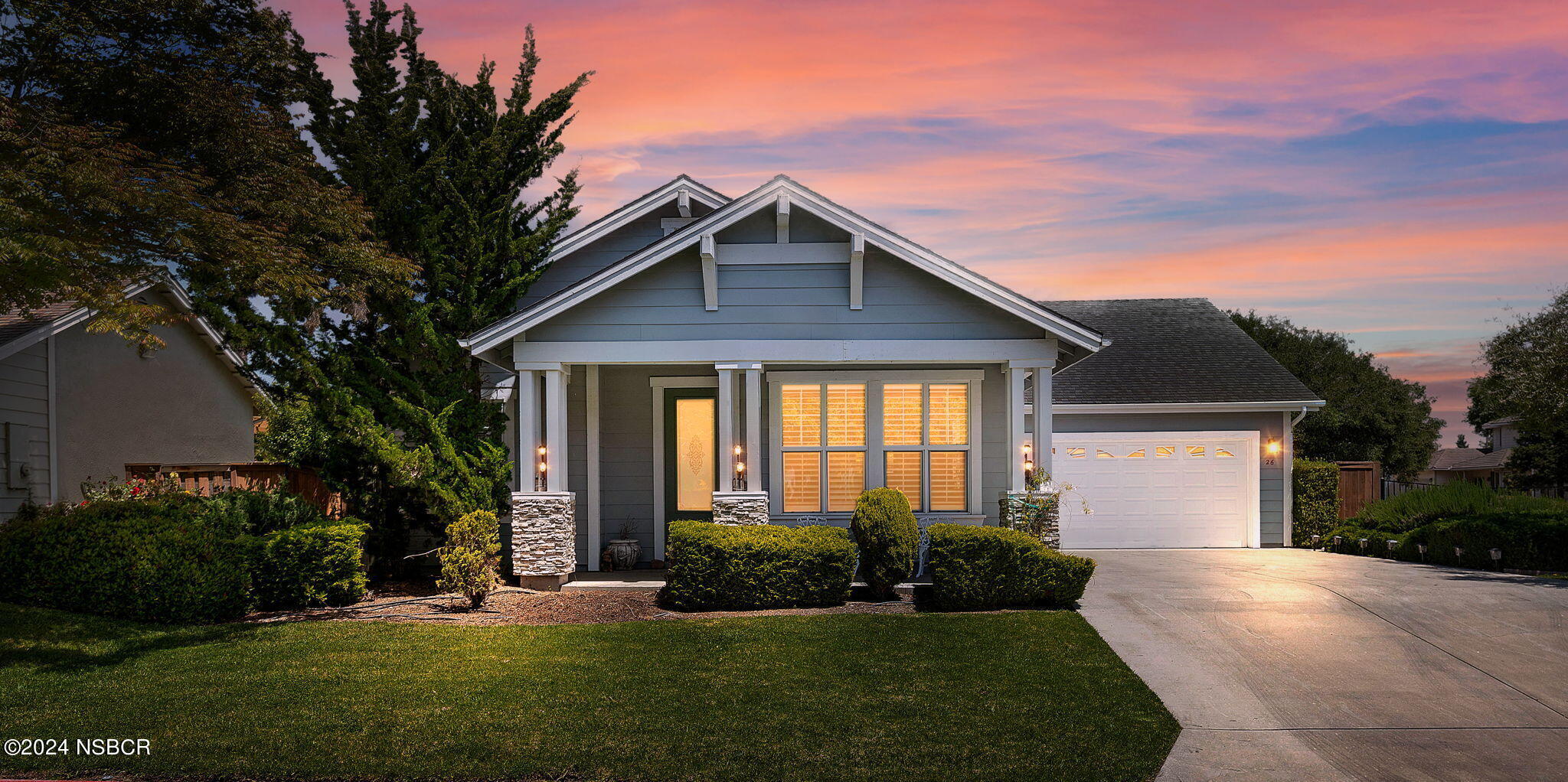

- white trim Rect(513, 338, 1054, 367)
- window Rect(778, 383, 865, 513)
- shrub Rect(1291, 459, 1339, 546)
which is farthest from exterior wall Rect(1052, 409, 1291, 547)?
window Rect(778, 383, 865, 513)

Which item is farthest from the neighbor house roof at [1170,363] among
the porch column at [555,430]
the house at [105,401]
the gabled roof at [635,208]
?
the house at [105,401]

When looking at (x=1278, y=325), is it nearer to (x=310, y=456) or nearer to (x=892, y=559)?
(x=892, y=559)

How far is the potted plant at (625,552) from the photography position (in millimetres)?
13234

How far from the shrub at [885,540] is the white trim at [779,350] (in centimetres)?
203

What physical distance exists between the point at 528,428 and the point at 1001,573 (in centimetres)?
614

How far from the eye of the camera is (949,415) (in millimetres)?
13078

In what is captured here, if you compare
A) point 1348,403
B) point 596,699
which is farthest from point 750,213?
point 1348,403

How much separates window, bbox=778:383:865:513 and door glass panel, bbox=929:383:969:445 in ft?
3.28

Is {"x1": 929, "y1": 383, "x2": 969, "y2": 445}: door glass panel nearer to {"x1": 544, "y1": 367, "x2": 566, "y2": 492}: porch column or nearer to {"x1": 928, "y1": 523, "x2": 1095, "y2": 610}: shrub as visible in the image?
{"x1": 928, "y1": 523, "x2": 1095, "y2": 610}: shrub

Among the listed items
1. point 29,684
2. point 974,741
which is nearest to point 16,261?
point 29,684

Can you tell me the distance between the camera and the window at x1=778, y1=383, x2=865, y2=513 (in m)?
13.0

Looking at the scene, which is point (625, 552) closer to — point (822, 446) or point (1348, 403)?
point (822, 446)

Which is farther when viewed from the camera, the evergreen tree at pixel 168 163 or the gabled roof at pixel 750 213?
the gabled roof at pixel 750 213

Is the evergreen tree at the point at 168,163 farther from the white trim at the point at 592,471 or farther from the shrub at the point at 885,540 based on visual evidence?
the shrub at the point at 885,540
